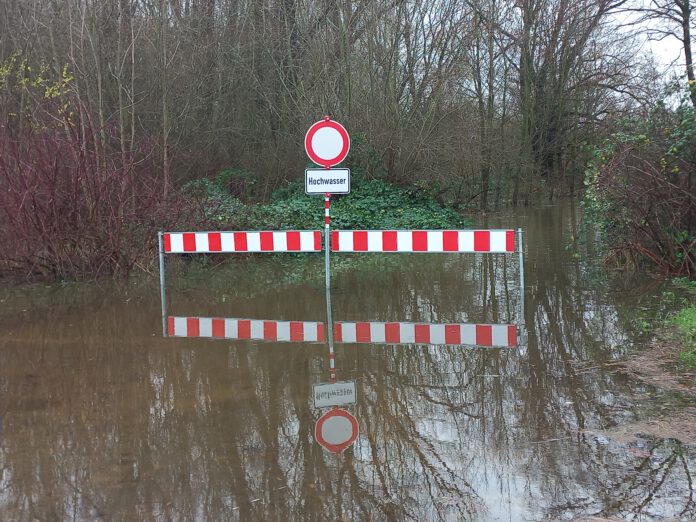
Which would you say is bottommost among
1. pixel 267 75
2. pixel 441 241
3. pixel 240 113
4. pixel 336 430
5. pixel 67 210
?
pixel 336 430

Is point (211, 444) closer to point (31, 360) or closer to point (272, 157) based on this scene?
point (31, 360)

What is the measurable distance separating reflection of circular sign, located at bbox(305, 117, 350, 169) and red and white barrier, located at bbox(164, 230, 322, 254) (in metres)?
1.19

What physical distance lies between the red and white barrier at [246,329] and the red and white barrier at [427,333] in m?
0.34

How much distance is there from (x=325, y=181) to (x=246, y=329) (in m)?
2.97

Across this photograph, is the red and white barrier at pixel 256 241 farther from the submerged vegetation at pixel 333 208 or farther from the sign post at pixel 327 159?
the submerged vegetation at pixel 333 208

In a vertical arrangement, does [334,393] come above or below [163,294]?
below

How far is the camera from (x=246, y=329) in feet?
26.1

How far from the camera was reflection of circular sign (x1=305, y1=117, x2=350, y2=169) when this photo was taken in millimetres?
10109

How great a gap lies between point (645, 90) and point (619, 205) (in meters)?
2.70

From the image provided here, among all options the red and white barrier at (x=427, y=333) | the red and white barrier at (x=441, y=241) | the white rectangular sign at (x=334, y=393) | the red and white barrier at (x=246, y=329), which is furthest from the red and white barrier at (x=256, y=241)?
the white rectangular sign at (x=334, y=393)

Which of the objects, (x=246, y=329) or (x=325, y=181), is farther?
(x=325, y=181)

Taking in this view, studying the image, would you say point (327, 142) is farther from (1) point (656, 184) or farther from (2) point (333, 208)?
(2) point (333, 208)

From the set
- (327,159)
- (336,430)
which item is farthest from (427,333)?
(327,159)

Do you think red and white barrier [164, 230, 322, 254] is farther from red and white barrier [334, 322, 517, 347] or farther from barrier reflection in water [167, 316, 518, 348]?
red and white barrier [334, 322, 517, 347]
